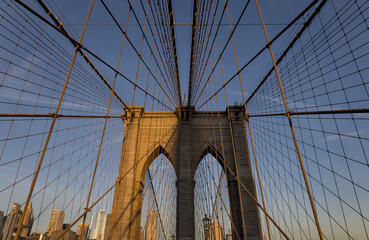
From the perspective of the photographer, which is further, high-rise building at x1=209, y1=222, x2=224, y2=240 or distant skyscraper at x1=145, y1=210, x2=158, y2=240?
distant skyscraper at x1=145, y1=210, x2=158, y2=240

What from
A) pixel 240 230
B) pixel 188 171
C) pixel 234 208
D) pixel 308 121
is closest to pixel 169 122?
pixel 188 171

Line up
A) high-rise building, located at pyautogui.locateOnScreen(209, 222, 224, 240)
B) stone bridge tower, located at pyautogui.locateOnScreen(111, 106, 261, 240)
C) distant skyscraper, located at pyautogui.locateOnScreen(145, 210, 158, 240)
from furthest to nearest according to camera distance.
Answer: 1. distant skyscraper, located at pyautogui.locateOnScreen(145, 210, 158, 240)
2. stone bridge tower, located at pyautogui.locateOnScreen(111, 106, 261, 240)
3. high-rise building, located at pyautogui.locateOnScreen(209, 222, 224, 240)

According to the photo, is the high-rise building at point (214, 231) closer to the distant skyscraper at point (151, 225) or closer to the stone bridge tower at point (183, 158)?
the stone bridge tower at point (183, 158)

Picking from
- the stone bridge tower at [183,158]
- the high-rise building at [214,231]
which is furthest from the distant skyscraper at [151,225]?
the high-rise building at [214,231]

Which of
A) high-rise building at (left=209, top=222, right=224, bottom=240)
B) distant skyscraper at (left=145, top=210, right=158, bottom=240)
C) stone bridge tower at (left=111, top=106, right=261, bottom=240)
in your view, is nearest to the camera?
high-rise building at (left=209, top=222, right=224, bottom=240)

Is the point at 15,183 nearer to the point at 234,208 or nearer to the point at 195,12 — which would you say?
the point at 195,12

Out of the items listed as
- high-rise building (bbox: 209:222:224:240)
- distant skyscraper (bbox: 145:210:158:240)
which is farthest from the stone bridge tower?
high-rise building (bbox: 209:222:224:240)

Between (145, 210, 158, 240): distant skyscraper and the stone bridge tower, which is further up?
the stone bridge tower

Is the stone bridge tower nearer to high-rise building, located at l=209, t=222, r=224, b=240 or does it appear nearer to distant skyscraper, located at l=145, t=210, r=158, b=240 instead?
distant skyscraper, located at l=145, t=210, r=158, b=240

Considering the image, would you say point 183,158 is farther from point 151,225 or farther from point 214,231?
point 214,231

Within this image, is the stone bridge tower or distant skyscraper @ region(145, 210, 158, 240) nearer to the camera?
the stone bridge tower
